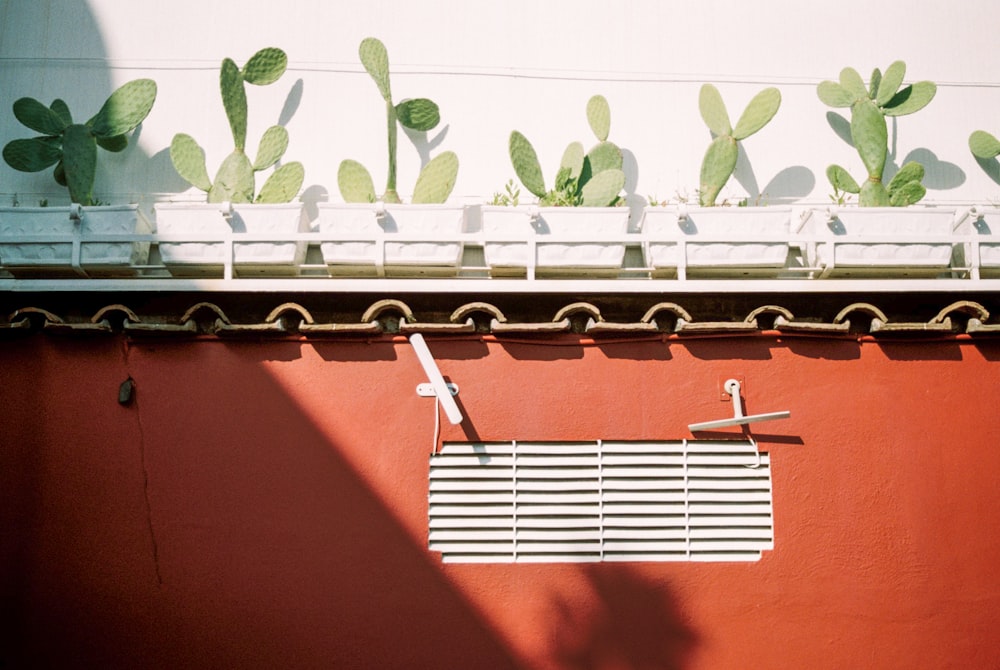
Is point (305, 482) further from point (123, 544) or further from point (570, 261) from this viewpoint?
point (570, 261)

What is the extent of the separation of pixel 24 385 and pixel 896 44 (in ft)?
24.4

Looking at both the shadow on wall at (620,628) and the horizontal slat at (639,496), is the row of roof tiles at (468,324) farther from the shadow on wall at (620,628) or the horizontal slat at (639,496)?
the shadow on wall at (620,628)

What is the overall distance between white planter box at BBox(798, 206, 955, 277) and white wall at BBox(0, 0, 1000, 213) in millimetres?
1045

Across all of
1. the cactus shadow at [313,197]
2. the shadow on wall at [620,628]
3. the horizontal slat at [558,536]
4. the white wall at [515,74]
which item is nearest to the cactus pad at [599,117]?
the white wall at [515,74]

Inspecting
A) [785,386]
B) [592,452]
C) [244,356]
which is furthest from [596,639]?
[244,356]

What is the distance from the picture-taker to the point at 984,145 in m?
6.49

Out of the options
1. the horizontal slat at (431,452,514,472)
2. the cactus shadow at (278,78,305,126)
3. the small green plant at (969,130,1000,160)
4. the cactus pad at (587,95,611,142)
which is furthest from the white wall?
the horizontal slat at (431,452,514,472)

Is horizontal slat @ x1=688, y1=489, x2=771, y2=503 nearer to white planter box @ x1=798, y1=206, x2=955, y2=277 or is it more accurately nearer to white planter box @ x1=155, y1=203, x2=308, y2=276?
white planter box @ x1=798, y1=206, x2=955, y2=277

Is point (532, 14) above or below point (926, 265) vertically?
above

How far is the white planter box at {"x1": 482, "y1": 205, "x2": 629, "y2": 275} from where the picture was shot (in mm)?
5301

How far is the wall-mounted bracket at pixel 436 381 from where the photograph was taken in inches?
192

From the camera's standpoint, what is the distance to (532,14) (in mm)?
6816

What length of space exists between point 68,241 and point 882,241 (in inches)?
218

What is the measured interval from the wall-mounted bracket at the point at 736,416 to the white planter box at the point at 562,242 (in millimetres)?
1098
